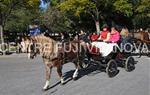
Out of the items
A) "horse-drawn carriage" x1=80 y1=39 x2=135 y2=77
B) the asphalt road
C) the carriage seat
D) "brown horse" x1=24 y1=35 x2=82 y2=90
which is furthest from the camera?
the carriage seat

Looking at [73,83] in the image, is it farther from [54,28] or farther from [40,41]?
[54,28]

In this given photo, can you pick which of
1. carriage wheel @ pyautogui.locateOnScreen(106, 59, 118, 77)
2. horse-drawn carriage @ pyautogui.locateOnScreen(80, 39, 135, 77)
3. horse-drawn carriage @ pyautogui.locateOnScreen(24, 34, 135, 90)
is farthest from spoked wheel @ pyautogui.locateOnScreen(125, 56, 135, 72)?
carriage wheel @ pyautogui.locateOnScreen(106, 59, 118, 77)

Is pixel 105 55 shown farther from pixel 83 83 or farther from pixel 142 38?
pixel 142 38

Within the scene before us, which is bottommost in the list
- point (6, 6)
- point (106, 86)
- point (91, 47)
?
point (106, 86)

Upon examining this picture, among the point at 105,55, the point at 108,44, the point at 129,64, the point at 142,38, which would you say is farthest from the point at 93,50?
the point at 142,38

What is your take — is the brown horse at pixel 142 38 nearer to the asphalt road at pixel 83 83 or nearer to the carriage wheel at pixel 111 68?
the asphalt road at pixel 83 83

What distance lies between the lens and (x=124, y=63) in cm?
1667

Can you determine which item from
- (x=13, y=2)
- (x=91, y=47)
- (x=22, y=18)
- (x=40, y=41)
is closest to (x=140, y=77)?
(x=91, y=47)

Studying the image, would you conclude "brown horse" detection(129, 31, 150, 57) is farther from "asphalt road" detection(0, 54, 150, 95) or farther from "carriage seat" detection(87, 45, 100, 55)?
"carriage seat" detection(87, 45, 100, 55)

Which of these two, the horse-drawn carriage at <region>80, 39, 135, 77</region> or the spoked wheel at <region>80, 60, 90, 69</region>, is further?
the spoked wheel at <region>80, 60, 90, 69</region>

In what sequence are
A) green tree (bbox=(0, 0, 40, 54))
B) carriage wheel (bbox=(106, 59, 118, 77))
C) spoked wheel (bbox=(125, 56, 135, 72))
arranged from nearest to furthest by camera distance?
carriage wheel (bbox=(106, 59, 118, 77)) → spoked wheel (bbox=(125, 56, 135, 72)) → green tree (bbox=(0, 0, 40, 54))

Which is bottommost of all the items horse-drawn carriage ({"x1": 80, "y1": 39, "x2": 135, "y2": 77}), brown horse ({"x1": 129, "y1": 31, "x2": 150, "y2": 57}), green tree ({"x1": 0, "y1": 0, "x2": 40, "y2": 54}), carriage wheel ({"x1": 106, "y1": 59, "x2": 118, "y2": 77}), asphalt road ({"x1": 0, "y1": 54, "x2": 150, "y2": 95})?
asphalt road ({"x1": 0, "y1": 54, "x2": 150, "y2": 95})

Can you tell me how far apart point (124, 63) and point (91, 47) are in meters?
1.90

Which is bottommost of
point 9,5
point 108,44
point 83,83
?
point 83,83
